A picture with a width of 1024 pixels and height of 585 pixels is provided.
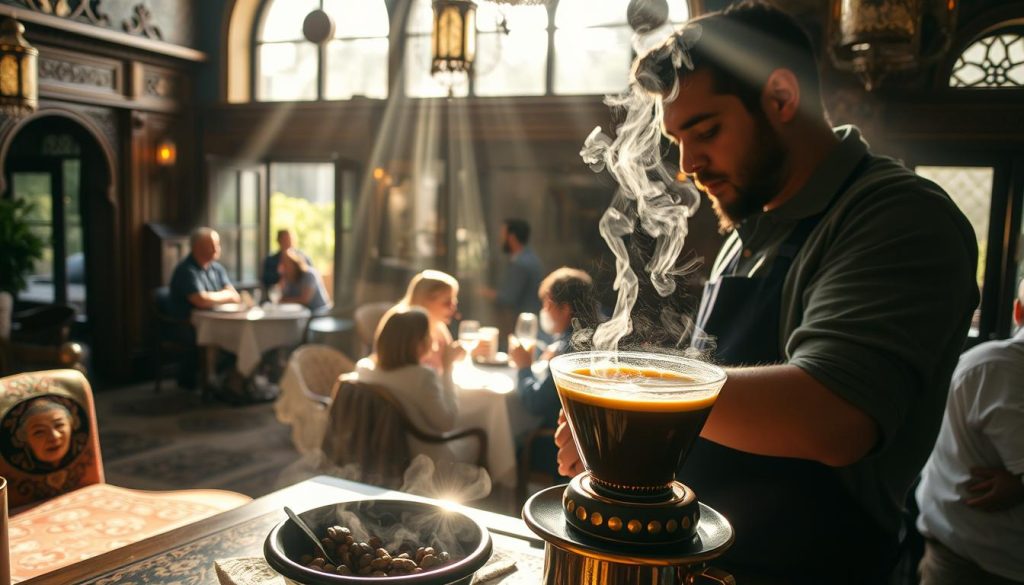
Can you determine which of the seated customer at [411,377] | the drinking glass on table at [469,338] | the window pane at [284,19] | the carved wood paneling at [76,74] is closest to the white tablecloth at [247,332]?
the carved wood paneling at [76,74]

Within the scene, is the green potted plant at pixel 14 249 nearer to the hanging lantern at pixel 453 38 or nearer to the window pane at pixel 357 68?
the window pane at pixel 357 68

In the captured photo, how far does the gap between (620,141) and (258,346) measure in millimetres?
6379

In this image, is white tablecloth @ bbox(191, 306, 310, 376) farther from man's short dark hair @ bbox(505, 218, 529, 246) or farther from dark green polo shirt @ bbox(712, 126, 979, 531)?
dark green polo shirt @ bbox(712, 126, 979, 531)

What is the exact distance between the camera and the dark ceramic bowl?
92 centimetres

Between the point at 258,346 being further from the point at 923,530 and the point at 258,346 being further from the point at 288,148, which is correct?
the point at 923,530

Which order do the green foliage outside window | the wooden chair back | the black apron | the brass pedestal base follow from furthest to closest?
the green foliage outside window < the wooden chair back < the black apron < the brass pedestal base

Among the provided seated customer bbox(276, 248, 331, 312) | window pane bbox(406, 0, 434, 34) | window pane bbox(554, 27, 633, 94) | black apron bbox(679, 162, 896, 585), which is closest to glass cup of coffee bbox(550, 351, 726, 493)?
black apron bbox(679, 162, 896, 585)

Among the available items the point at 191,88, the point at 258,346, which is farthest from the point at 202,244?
the point at 191,88

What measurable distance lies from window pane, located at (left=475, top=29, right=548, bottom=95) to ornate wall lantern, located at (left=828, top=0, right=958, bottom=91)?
4.80 m

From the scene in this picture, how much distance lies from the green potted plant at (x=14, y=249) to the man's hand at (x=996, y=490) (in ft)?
29.0

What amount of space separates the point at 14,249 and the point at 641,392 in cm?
902

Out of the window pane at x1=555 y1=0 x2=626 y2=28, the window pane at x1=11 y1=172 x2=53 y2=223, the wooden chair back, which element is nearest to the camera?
the wooden chair back

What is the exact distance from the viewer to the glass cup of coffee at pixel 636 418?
0.84m

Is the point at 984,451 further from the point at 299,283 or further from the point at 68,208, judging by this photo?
the point at 68,208
